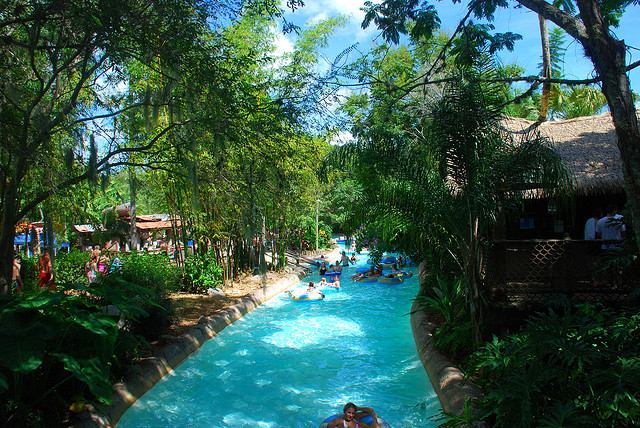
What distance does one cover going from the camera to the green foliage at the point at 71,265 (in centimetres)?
1255

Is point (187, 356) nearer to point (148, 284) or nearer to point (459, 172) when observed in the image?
point (148, 284)

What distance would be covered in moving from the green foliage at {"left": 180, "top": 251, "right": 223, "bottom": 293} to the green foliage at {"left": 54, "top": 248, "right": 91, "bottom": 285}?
3.03 m

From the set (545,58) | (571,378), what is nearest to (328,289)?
(545,58)

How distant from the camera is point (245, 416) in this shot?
234 inches

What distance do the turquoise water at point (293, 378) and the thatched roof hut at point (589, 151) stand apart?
4.49m

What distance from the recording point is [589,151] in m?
8.48

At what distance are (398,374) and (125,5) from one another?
7195mm

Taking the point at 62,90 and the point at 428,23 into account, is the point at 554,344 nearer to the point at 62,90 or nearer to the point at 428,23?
the point at 428,23

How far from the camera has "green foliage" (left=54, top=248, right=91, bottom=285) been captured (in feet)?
41.2

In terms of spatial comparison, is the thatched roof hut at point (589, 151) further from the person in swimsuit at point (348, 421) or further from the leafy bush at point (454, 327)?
the person in swimsuit at point (348, 421)

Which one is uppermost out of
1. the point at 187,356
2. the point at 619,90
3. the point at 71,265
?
the point at 619,90

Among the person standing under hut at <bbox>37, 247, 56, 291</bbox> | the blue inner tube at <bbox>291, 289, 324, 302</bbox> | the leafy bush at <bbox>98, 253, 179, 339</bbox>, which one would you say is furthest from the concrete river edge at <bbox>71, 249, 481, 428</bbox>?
the person standing under hut at <bbox>37, 247, 56, 291</bbox>

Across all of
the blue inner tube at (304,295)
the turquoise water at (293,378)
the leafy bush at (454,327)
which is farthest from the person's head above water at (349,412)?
the blue inner tube at (304,295)

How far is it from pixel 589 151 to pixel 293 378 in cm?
716
